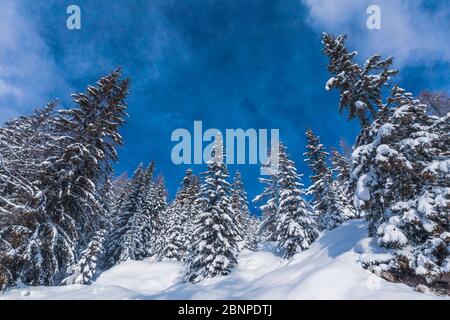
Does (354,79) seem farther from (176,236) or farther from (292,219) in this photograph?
(176,236)

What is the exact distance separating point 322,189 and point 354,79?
57.9 ft

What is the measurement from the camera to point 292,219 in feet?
89.4

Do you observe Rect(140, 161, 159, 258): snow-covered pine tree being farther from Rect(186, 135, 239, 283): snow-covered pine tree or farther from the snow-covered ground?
the snow-covered ground

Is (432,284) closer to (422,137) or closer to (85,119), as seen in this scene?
(422,137)

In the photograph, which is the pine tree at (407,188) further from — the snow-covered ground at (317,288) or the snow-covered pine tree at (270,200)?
the snow-covered pine tree at (270,200)

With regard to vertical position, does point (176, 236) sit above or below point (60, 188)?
below

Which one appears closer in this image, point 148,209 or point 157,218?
point 148,209

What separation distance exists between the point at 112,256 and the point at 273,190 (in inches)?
940

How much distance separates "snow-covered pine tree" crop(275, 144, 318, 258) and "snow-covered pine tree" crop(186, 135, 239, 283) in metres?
5.08

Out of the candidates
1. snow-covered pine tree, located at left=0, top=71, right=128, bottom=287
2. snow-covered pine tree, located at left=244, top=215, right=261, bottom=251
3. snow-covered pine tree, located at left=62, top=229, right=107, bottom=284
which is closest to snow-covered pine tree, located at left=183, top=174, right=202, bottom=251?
snow-covered pine tree, located at left=244, top=215, right=261, bottom=251

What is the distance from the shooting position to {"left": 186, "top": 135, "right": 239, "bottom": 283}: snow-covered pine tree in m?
23.5

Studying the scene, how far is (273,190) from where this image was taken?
38000 millimetres

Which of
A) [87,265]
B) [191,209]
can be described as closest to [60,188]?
[87,265]
